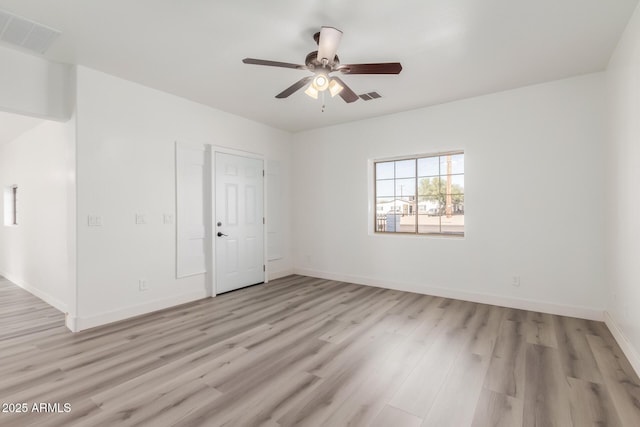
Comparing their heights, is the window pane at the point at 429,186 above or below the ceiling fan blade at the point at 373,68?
below

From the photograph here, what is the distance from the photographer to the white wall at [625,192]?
7.69 feet

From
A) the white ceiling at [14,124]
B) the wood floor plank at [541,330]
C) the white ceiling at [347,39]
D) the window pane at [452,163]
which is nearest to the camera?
the white ceiling at [347,39]

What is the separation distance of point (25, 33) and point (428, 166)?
15.8 feet

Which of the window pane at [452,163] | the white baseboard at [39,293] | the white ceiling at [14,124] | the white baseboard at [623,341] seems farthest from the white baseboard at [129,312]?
the white baseboard at [623,341]

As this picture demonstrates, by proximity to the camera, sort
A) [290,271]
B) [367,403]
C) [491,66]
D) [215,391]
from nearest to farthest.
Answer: [367,403] → [215,391] → [491,66] → [290,271]

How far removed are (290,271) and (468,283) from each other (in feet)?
10.5

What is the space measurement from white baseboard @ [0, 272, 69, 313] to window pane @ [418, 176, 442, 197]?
16.0 feet

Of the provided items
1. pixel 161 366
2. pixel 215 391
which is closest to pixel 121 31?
pixel 161 366

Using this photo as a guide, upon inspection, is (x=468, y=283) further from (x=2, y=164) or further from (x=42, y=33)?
(x=2, y=164)

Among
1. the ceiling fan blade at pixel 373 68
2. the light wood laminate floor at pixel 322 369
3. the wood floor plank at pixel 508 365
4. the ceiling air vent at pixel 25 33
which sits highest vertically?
the ceiling air vent at pixel 25 33

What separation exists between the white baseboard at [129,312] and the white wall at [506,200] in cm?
255

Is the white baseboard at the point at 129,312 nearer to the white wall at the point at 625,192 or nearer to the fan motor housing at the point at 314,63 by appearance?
the fan motor housing at the point at 314,63

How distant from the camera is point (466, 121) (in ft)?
13.8

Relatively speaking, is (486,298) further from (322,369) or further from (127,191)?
(127,191)
